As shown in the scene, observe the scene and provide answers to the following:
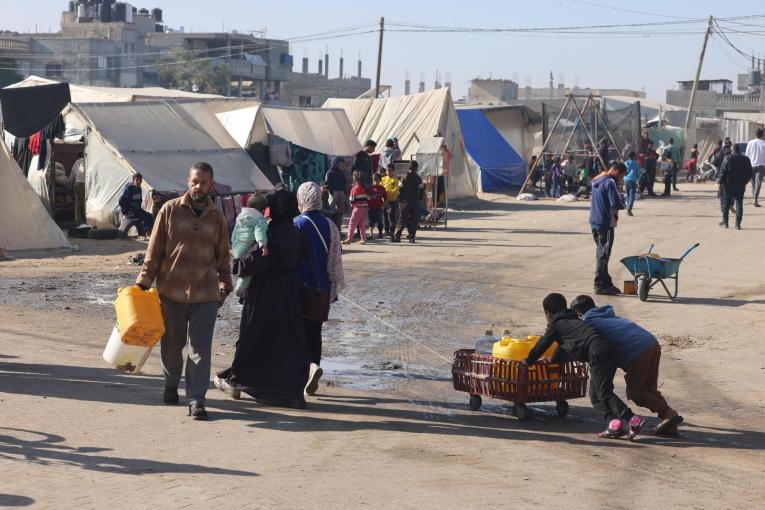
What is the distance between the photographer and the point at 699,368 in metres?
11.0

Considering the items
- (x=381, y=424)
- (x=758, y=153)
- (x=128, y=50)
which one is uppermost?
(x=128, y=50)

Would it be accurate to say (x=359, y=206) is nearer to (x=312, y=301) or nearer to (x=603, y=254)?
(x=603, y=254)

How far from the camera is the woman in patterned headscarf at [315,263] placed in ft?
29.0

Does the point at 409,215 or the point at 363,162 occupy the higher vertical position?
the point at 363,162

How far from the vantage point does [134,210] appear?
21.8 meters

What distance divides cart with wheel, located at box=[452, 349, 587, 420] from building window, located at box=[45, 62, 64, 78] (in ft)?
276

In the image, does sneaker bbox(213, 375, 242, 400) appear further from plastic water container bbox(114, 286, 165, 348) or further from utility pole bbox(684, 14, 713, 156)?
utility pole bbox(684, 14, 713, 156)

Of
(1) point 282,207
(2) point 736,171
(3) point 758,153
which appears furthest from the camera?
(3) point 758,153

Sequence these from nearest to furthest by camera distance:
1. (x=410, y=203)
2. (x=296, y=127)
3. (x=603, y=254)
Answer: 1. (x=603, y=254)
2. (x=410, y=203)
3. (x=296, y=127)

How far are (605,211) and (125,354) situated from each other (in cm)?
850

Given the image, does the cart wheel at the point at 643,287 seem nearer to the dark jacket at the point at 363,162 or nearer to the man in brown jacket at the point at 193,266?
the man in brown jacket at the point at 193,266

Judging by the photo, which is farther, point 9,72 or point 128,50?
point 128,50

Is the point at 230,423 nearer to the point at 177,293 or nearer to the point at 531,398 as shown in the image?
the point at 177,293

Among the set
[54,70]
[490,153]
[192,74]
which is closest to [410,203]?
[490,153]
